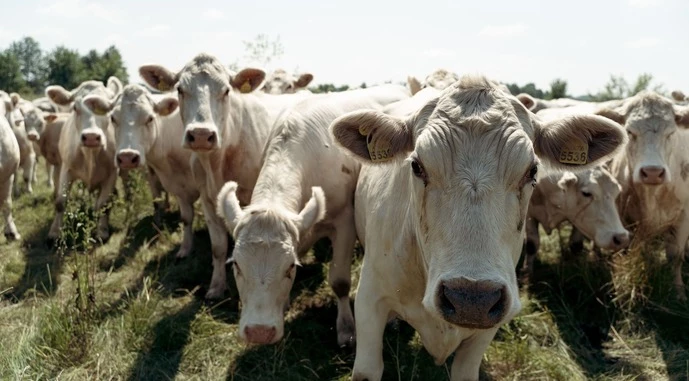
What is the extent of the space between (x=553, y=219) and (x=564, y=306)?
4.13 ft

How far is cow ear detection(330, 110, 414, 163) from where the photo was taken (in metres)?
2.90

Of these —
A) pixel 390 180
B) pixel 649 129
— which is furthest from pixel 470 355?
pixel 649 129

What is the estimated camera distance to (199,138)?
534 centimetres

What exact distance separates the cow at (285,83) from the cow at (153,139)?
3711 mm

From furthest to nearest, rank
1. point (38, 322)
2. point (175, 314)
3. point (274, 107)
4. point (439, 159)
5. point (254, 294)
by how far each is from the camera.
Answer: point (274, 107) → point (175, 314) → point (38, 322) → point (254, 294) → point (439, 159)

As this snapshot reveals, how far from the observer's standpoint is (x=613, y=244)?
18.5ft

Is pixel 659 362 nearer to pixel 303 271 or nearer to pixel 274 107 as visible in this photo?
pixel 303 271

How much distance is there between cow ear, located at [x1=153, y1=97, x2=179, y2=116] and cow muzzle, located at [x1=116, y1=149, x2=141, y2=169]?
84 cm

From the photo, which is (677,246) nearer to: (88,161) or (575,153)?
(575,153)

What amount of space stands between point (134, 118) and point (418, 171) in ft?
17.3

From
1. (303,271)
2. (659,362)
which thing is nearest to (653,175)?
(659,362)

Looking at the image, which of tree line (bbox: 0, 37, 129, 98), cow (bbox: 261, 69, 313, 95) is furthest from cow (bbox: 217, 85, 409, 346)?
tree line (bbox: 0, 37, 129, 98)

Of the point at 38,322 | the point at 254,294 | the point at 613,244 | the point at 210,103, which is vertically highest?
the point at 210,103

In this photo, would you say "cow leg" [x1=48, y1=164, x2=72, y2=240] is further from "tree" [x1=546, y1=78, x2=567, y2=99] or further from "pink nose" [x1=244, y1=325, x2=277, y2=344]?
"tree" [x1=546, y1=78, x2=567, y2=99]
